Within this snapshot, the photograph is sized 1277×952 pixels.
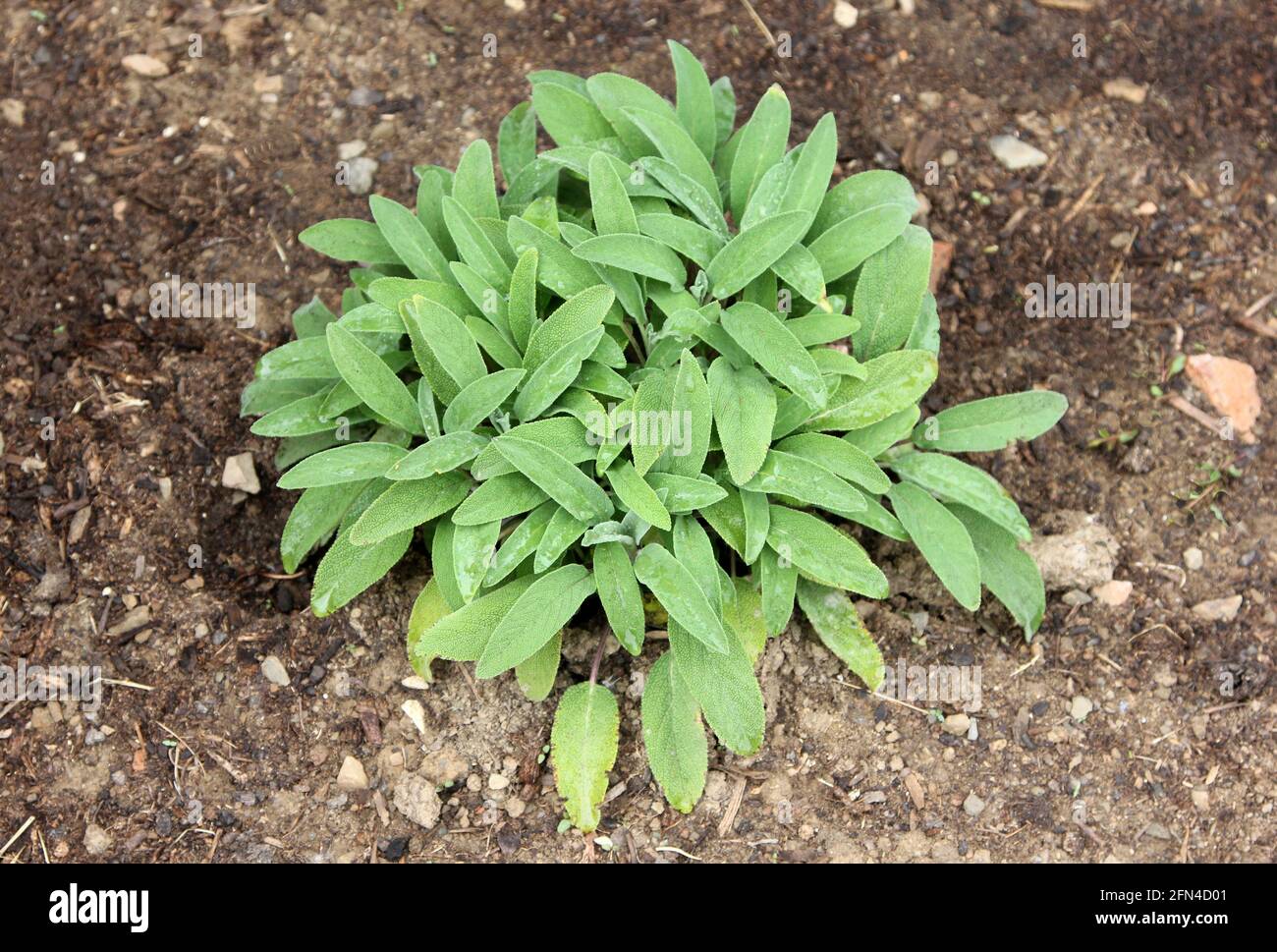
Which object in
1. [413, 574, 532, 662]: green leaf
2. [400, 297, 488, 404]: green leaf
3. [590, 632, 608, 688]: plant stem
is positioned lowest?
[590, 632, 608, 688]: plant stem

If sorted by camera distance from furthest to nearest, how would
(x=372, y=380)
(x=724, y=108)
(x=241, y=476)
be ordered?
(x=724, y=108) → (x=241, y=476) → (x=372, y=380)

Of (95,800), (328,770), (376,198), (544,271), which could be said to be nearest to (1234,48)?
(544,271)

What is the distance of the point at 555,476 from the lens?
3.41m

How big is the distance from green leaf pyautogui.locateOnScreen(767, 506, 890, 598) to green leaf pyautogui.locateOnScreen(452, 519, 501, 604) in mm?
836

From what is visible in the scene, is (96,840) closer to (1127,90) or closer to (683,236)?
(683,236)

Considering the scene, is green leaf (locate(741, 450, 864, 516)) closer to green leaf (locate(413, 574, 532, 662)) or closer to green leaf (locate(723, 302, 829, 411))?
green leaf (locate(723, 302, 829, 411))

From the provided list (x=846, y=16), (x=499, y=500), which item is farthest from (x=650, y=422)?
(x=846, y=16)

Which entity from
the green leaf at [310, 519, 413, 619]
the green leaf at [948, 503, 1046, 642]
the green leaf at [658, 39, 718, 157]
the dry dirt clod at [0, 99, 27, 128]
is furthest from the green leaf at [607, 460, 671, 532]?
the dry dirt clod at [0, 99, 27, 128]

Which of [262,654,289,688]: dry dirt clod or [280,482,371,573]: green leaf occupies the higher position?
[280,482,371,573]: green leaf

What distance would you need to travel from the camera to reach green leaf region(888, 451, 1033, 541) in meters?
3.77

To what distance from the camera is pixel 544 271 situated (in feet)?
12.1

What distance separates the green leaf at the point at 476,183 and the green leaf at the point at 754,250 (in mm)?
792

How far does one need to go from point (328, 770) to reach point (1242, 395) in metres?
3.54

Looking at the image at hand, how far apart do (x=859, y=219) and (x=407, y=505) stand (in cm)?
169
